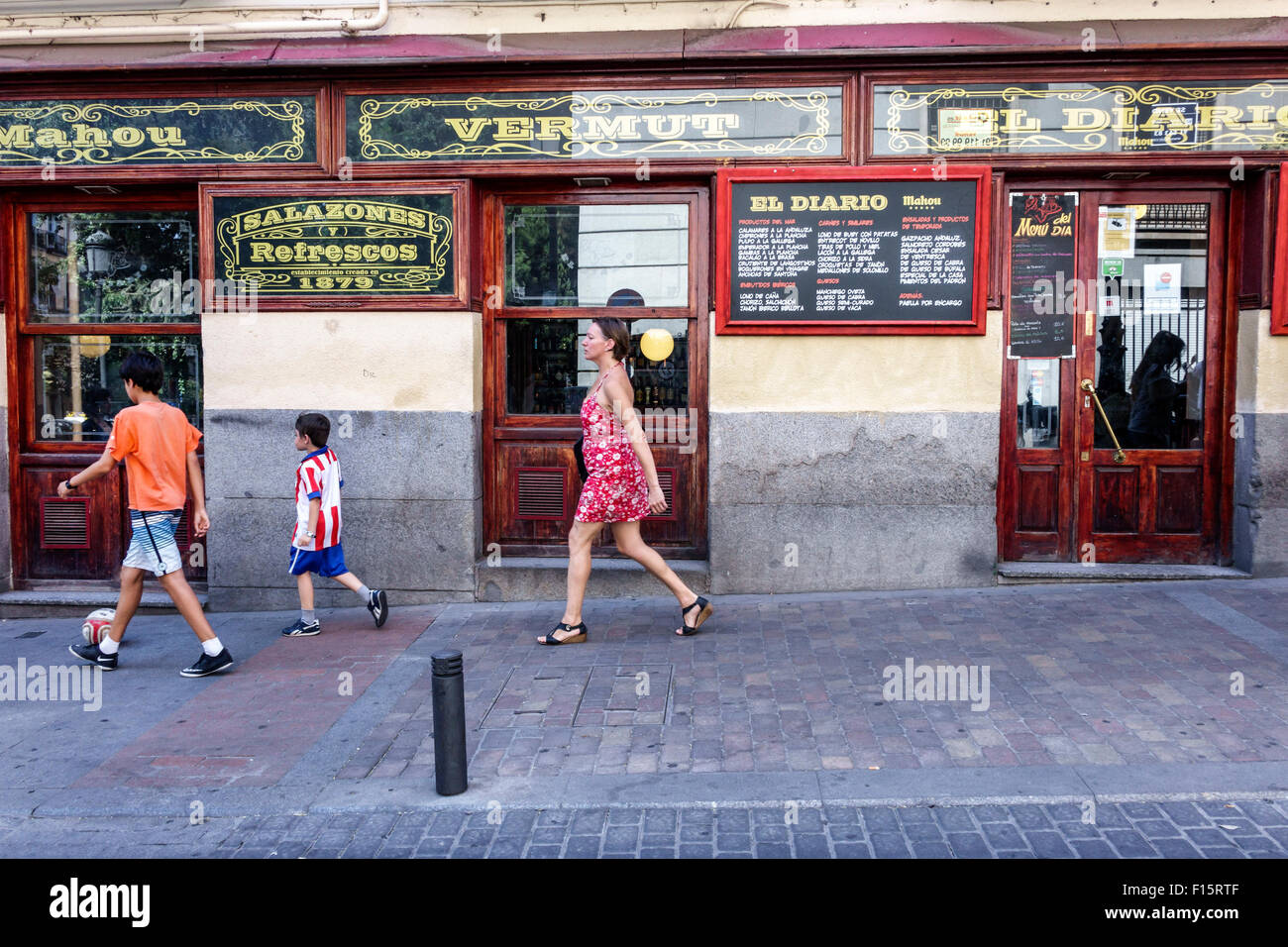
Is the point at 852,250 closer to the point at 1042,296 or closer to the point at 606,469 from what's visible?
the point at 1042,296

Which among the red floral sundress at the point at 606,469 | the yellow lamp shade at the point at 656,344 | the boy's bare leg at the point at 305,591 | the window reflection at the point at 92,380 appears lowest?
the boy's bare leg at the point at 305,591

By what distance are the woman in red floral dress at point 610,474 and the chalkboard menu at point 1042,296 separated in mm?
3120

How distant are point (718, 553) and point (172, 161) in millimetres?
4817

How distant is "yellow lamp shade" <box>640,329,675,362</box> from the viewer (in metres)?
7.74

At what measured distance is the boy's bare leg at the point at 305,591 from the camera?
6832 mm

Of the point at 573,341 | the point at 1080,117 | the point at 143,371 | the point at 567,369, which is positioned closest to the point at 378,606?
the point at 143,371

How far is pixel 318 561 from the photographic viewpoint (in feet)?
22.1

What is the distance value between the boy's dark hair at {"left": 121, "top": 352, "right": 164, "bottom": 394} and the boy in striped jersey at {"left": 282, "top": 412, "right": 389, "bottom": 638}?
900 millimetres

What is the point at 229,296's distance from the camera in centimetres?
759

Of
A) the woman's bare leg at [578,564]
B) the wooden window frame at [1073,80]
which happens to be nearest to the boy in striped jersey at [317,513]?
the woman's bare leg at [578,564]

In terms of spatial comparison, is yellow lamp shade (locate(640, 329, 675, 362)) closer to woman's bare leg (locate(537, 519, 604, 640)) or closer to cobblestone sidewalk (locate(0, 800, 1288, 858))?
woman's bare leg (locate(537, 519, 604, 640))

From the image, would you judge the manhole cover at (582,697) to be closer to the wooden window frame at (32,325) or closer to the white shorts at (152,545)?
the white shorts at (152,545)

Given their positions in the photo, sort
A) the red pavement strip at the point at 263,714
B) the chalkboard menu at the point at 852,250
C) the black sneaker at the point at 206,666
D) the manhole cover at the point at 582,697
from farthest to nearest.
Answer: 1. the chalkboard menu at the point at 852,250
2. the black sneaker at the point at 206,666
3. the manhole cover at the point at 582,697
4. the red pavement strip at the point at 263,714

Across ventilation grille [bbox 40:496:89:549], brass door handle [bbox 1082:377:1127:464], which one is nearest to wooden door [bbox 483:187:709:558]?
brass door handle [bbox 1082:377:1127:464]
